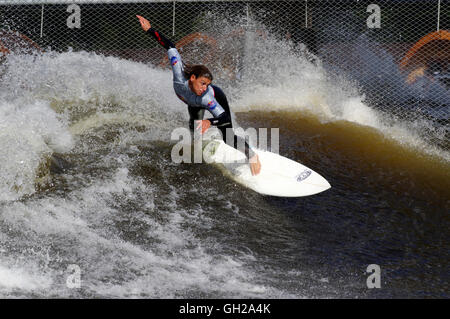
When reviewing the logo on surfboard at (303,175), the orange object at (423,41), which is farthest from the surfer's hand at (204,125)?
the orange object at (423,41)

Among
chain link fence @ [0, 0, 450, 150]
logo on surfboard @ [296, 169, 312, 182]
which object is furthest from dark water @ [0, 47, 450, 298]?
chain link fence @ [0, 0, 450, 150]

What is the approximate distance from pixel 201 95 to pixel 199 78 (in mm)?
145

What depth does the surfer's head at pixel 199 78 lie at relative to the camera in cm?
442

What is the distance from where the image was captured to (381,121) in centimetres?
637

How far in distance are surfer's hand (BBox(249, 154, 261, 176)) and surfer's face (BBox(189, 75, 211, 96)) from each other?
70cm

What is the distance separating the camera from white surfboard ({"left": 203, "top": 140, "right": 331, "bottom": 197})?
4.59 metres

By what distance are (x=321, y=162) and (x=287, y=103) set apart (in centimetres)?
155

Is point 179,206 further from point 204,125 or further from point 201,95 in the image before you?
point 201,95

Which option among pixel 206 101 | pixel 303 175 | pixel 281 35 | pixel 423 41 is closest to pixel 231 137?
pixel 206 101

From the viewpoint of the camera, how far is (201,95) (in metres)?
4.51

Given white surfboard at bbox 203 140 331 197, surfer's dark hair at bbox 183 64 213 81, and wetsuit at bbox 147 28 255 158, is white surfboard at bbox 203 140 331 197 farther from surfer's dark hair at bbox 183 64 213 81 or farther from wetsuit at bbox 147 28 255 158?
surfer's dark hair at bbox 183 64 213 81

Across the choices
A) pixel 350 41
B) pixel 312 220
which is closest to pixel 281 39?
pixel 350 41

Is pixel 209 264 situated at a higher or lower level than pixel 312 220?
lower

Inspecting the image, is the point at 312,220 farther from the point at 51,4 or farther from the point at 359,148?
the point at 51,4
